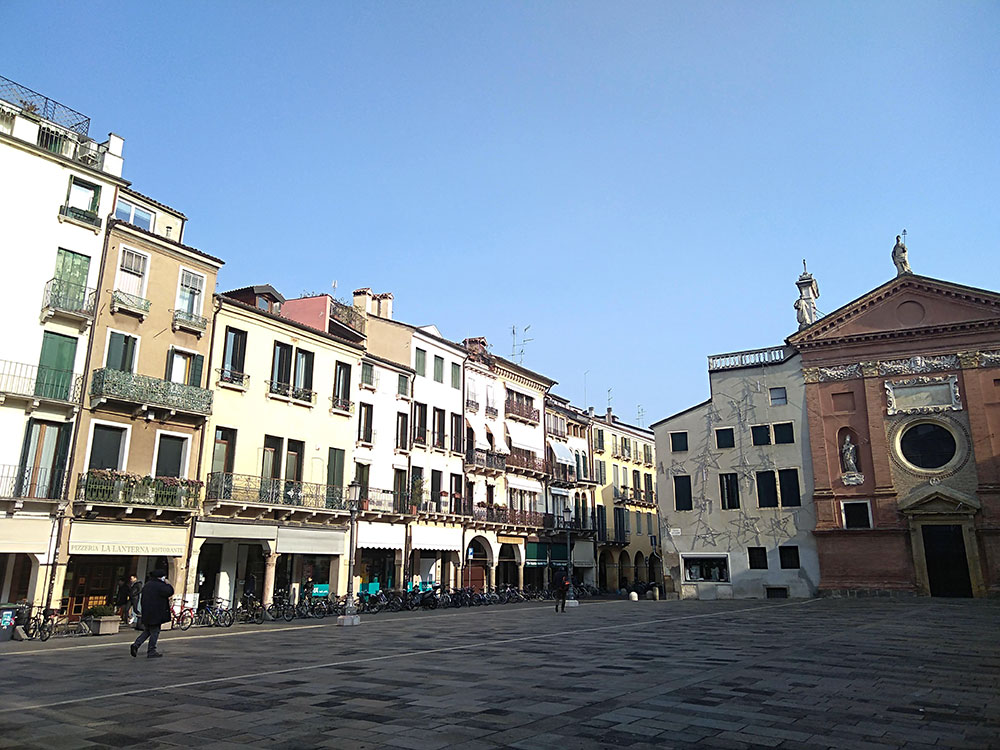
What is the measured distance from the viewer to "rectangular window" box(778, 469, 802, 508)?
143ft

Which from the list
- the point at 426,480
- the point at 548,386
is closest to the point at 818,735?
the point at 426,480

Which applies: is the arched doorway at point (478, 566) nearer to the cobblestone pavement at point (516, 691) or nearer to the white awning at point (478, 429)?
the white awning at point (478, 429)

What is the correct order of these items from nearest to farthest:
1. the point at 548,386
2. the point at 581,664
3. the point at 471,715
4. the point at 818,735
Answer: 1. the point at 818,735
2. the point at 471,715
3. the point at 581,664
4. the point at 548,386

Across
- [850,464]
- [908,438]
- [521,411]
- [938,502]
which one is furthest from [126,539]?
[908,438]

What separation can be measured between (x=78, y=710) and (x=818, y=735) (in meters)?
9.34

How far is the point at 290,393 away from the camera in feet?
105

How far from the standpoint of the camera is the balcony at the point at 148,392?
2473cm

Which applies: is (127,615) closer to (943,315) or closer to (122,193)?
(122,193)

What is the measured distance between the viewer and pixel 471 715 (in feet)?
31.1

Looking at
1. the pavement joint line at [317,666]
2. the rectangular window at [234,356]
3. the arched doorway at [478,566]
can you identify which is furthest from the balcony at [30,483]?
the arched doorway at [478,566]

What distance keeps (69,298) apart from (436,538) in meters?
23.0

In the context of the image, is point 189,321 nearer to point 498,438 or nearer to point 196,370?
point 196,370

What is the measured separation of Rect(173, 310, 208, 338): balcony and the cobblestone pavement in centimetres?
1161

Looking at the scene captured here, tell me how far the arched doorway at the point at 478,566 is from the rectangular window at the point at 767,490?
17.1 metres
